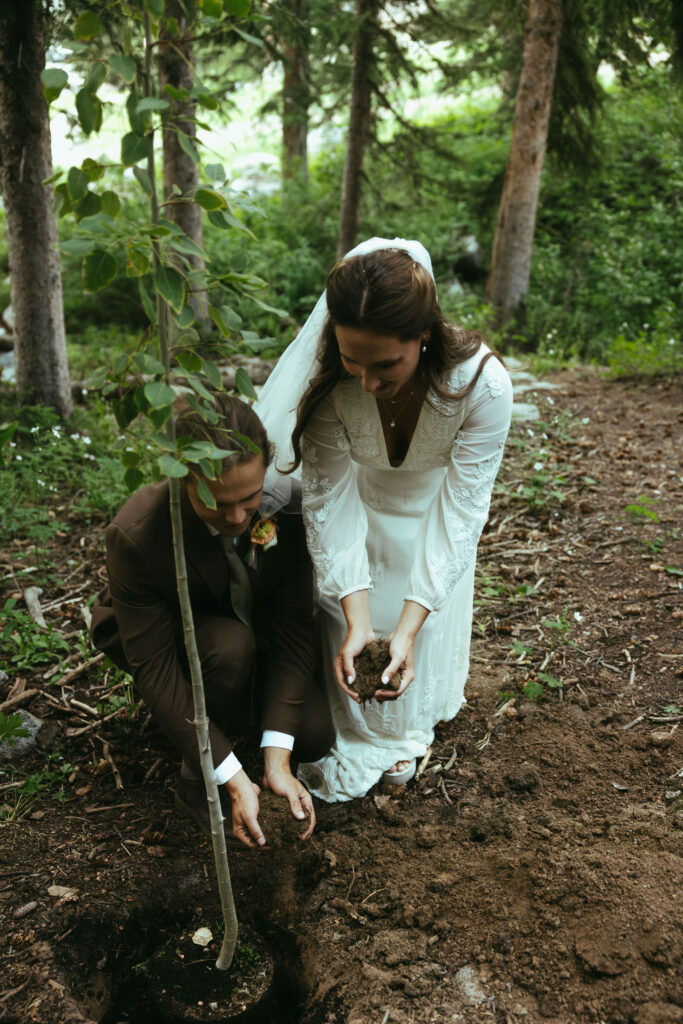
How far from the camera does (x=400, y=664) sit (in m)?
2.49

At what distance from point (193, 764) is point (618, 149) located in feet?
42.2

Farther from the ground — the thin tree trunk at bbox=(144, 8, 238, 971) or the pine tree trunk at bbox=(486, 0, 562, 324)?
the pine tree trunk at bbox=(486, 0, 562, 324)

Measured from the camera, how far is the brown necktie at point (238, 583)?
246cm

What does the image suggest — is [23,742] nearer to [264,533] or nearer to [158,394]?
[264,533]

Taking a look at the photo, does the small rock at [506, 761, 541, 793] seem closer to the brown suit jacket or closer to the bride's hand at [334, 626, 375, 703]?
the bride's hand at [334, 626, 375, 703]

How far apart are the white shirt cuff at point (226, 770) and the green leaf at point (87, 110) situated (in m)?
1.66

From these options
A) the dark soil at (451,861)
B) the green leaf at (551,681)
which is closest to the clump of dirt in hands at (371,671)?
the dark soil at (451,861)

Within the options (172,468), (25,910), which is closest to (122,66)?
(172,468)

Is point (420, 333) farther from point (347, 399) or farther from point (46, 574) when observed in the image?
point (46, 574)

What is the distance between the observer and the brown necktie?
2.46m

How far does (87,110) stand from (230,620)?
5.28 ft

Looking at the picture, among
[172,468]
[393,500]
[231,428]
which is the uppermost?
[172,468]

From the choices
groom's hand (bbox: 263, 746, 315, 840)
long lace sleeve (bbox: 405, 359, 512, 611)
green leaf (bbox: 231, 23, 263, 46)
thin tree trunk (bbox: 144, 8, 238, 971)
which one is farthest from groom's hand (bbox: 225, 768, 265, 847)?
green leaf (bbox: 231, 23, 263, 46)

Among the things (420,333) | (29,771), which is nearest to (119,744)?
(29,771)
